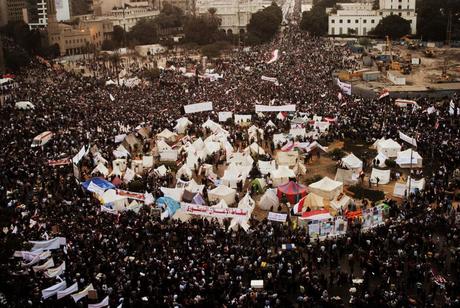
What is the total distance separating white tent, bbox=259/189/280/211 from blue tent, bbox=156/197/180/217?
301cm

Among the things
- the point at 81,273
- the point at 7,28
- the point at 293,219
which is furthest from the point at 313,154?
the point at 7,28

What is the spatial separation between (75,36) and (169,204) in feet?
185

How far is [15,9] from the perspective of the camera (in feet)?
303

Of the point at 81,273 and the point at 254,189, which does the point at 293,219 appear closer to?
the point at 254,189

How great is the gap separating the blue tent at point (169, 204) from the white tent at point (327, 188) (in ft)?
16.4

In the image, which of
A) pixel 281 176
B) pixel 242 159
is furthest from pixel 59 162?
pixel 281 176

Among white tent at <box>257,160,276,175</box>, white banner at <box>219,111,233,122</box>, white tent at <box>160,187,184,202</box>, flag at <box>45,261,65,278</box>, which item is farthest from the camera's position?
white banner at <box>219,111,233,122</box>

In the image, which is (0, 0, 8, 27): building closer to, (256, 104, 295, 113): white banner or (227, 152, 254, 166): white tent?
(256, 104, 295, 113): white banner

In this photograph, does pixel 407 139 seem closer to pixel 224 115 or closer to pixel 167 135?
pixel 224 115

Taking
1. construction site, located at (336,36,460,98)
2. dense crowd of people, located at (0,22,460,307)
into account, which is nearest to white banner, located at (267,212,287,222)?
dense crowd of people, located at (0,22,460,307)

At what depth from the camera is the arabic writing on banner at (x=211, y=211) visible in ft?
59.8

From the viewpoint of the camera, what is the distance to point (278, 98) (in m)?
35.5

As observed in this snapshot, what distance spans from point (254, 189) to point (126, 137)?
8437 mm

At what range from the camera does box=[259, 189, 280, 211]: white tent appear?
20.3m
